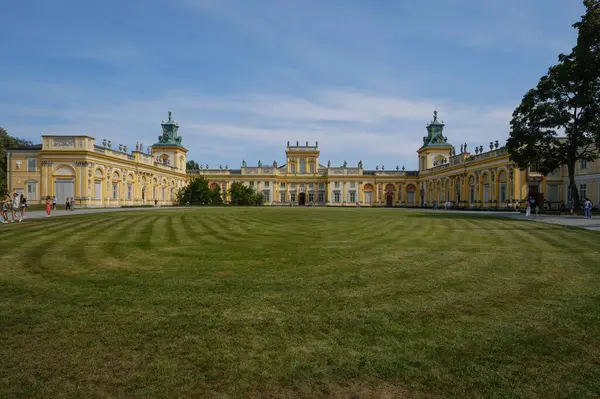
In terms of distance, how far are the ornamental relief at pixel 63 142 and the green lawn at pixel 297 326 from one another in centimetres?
3784

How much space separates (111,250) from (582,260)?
10.7 m

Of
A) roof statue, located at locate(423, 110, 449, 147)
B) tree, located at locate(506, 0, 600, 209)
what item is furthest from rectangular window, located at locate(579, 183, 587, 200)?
roof statue, located at locate(423, 110, 449, 147)

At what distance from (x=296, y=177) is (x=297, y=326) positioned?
77654 mm

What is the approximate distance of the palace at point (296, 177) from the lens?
4081cm

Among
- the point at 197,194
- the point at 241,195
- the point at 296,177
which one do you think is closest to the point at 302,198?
the point at 296,177

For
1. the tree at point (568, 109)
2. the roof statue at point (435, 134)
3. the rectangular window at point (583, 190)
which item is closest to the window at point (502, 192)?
the rectangular window at point (583, 190)

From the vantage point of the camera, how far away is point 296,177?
81.8m

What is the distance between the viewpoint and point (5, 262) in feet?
25.3

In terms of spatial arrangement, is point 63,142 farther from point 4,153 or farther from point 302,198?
point 302,198

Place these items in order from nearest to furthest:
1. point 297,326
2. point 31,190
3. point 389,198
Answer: point 297,326, point 31,190, point 389,198

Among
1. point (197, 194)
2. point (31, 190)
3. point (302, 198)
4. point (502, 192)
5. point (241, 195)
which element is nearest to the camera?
point (31, 190)

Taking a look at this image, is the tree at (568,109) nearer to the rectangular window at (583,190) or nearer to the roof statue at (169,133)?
the rectangular window at (583,190)

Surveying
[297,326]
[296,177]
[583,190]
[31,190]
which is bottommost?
[297,326]

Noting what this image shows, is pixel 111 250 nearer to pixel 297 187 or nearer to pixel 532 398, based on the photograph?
pixel 532 398
